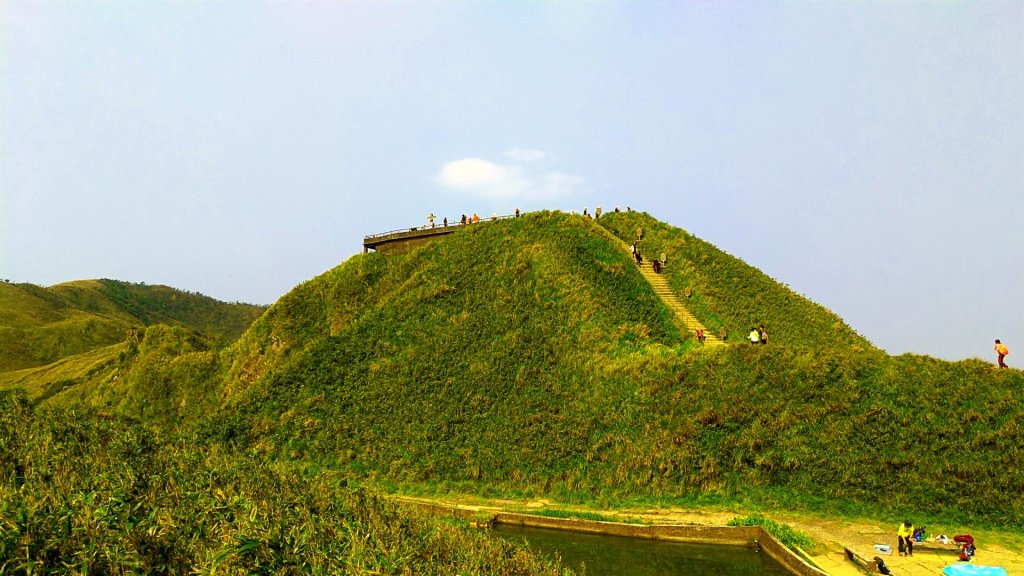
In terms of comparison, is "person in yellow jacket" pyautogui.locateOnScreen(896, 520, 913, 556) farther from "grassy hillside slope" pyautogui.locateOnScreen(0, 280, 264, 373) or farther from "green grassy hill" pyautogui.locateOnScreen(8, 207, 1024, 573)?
"grassy hillside slope" pyautogui.locateOnScreen(0, 280, 264, 373)

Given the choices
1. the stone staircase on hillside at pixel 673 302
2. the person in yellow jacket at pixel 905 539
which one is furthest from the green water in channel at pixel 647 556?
the stone staircase on hillside at pixel 673 302

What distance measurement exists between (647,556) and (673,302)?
2158cm

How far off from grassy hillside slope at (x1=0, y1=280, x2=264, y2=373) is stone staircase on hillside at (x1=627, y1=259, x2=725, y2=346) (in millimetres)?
41991

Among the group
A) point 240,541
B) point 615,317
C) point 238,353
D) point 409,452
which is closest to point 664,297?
point 615,317

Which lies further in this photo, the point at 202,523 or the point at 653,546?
the point at 653,546

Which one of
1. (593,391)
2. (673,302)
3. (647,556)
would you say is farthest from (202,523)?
(673,302)

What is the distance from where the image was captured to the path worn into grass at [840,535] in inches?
615

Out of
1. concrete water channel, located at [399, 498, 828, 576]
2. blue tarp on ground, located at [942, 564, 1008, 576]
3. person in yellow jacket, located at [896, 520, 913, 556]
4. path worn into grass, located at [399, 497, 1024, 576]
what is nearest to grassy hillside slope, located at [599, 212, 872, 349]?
path worn into grass, located at [399, 497, 1024, 576]

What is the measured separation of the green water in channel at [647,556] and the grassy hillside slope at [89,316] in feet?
154

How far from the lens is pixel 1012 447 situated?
1973 cm

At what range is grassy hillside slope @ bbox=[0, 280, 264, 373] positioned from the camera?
3278 inches

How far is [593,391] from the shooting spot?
27.4 metres

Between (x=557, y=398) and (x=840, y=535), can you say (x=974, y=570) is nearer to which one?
(x=840, y=535)

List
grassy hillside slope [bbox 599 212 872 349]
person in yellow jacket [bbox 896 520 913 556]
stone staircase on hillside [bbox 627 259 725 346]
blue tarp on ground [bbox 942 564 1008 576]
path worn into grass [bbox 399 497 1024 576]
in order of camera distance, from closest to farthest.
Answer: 1. blue tarp on ground [bbox 942 564 1008 576]
2. path worn into grass [bbox 399 497 1024 576]
3. person in yellow jacket [bbox 896 520 913 556]
4. stone staircase on hillside [bbox 627 259 725 346]
5. grassy hillside slope [bbox 599 212 872 349]
